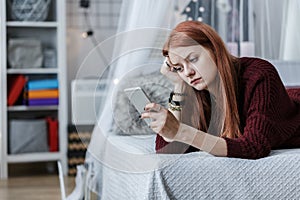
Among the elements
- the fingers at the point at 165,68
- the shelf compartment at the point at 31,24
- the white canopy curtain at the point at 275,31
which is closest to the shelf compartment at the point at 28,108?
the shelf compartment at the point at 31,24

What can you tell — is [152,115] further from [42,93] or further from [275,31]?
[42,93]

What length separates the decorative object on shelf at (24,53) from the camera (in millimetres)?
4086

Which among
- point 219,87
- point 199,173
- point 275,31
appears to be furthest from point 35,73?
point 199,173

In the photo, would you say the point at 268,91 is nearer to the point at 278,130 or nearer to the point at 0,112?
the point at 278,130

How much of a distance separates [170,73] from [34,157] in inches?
97.5

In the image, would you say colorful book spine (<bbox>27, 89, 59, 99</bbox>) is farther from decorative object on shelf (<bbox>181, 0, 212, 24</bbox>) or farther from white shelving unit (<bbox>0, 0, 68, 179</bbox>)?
decorative object on shelf (<bbox>181, 0, 212, 24</bbox>)

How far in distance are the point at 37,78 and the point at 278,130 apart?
269 cm

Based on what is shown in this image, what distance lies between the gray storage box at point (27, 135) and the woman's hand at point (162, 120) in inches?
101

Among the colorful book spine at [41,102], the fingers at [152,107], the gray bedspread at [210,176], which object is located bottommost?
the colorful book spine at [41,102]

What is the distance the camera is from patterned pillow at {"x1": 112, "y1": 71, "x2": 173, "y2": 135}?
1.69 m

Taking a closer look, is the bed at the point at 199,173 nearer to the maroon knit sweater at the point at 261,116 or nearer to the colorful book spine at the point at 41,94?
the maroon knit sweater at the point at 261,116

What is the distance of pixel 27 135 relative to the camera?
13.4 feet

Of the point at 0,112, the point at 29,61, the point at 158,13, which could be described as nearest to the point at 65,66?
the point at 29,61

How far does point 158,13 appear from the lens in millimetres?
3193
